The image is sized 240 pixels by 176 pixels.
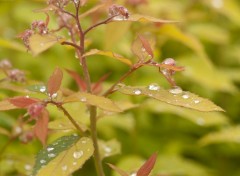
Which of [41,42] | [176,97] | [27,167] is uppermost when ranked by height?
[41,42]

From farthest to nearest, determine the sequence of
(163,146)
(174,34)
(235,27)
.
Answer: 1. (235,27)
2. (163,146)
3. (174,34)

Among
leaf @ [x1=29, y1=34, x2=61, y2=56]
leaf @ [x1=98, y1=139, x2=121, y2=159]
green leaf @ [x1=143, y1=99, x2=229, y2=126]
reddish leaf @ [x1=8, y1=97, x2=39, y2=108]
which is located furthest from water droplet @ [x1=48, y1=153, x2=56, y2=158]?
green leaf @ [x1=143, y1=99, x2=229, y2=126]

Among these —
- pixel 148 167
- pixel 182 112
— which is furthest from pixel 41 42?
pixel 182 112

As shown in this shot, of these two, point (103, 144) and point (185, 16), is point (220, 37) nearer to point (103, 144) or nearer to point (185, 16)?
point (185, 16)

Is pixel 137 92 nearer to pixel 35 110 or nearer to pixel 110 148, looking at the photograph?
pixel 35 110

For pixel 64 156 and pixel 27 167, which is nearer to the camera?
pixel 64 156

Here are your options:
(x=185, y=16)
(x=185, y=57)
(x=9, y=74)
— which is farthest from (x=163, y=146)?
(x=9, y=74)
